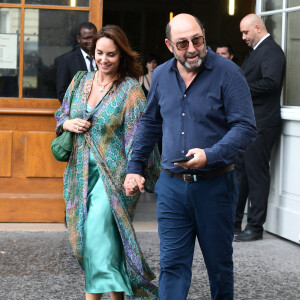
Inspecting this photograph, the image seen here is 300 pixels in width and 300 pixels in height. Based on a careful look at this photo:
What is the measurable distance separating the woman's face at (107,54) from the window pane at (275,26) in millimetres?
3175

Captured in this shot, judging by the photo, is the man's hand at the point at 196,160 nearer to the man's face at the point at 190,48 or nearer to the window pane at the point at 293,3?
the man's face at the point at 190,48

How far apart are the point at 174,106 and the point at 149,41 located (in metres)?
16.9

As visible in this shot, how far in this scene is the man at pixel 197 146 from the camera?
3855 mm

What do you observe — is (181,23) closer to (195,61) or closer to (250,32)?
(195,61)

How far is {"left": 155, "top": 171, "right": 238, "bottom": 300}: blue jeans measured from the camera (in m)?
3.94

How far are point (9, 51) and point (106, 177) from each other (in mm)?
3457

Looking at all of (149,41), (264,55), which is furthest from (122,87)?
(149,41)

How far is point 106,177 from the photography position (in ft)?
15.4

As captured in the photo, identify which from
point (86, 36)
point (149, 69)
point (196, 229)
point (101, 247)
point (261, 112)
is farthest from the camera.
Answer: point (149, 69)

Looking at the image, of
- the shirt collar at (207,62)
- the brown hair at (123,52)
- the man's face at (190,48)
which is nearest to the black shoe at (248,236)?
the brown hair at (123,52)

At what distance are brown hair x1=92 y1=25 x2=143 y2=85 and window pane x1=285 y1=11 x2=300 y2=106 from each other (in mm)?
2736

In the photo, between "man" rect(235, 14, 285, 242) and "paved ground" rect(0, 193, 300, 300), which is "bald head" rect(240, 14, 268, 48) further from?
"paved ground" rect(0, 193, 300, 300)

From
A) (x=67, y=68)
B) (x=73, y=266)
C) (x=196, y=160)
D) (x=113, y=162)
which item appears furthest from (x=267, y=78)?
(x=196, y=160)

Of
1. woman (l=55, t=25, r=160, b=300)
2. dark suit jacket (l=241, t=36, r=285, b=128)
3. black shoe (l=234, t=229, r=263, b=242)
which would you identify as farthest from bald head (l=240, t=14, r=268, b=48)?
woman (l=55, t=25, r=160, b=300)
